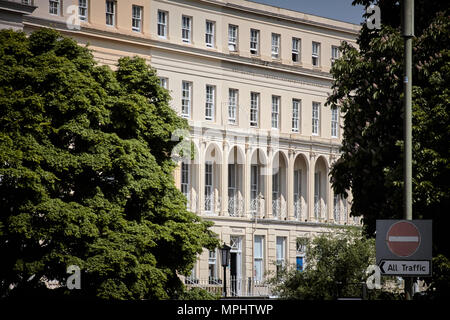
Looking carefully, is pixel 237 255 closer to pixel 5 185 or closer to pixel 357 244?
pixel 357 244

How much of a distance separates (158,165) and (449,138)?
18557 millimetres

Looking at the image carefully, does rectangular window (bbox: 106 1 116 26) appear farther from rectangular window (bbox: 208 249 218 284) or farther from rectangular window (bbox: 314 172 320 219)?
rectangular window (bbox: 314 172 320 219)

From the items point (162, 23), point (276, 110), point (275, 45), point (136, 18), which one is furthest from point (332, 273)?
point (275, 45)

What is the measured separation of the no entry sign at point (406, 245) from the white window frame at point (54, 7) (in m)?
43.3

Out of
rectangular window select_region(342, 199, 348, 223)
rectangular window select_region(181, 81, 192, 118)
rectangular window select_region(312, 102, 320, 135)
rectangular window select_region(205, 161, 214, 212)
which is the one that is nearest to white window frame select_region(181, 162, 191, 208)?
rectangular window select_region(205, 161, 214, 212)

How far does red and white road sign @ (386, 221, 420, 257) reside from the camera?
17266 millimetres

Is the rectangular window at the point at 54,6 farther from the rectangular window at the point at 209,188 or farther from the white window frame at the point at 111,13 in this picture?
the rectangular window at the point at 209,188

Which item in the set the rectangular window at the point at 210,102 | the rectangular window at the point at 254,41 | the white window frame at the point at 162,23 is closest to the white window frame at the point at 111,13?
the white window frame at the point at 162,23

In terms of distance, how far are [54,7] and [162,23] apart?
27.5 feet

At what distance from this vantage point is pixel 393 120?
28.6 meters

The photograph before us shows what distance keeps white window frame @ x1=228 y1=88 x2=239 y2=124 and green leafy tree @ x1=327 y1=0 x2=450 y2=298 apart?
36.5m

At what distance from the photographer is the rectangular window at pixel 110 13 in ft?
201

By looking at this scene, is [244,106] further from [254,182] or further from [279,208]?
[279,208]

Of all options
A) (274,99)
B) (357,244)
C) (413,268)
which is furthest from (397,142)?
(274,99)
